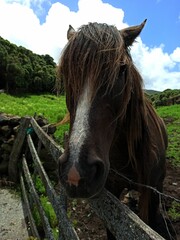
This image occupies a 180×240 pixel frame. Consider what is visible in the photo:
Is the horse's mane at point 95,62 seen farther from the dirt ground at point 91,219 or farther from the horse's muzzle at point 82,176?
the dirt ground at point 91,219

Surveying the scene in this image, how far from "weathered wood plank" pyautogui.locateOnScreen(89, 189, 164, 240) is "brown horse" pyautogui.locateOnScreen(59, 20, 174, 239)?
0.09m

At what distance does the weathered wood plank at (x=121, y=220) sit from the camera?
1.45m

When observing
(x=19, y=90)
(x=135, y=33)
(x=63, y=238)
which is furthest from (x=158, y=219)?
(x=19, y=90)

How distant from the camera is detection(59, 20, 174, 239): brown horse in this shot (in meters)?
1.90

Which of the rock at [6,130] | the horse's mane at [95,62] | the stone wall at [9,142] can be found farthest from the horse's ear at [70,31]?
the rock at [6,130]

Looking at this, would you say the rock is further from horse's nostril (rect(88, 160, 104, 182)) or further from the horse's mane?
horse's nostril (rect(88, 160, 104, 182))

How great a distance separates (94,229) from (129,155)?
88.9 inches

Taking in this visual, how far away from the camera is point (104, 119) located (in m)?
2.33

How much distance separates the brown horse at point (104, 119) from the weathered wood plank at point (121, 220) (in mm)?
89

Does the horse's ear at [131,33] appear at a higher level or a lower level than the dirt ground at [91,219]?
higher

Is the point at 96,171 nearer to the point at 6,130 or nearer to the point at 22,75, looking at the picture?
the point at 6,130

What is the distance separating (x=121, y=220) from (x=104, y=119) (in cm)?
84

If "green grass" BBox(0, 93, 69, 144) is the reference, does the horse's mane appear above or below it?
above

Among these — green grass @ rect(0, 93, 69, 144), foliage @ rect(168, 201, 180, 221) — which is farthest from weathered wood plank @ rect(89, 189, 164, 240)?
green grass @ rect(0, 93, 69, 144)
